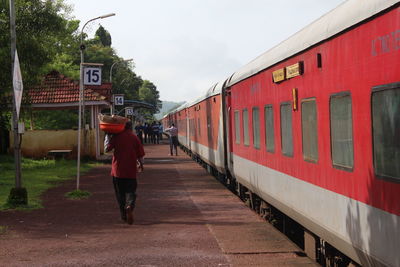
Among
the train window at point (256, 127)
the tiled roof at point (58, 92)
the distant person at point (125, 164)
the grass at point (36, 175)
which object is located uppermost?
the tiled roof at point (58, 92)

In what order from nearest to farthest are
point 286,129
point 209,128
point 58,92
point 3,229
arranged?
point 286,129
point 3,229
point 209,128
point 58,92

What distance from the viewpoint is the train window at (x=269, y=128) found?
10312 millimetres

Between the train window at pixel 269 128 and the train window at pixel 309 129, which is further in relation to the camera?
the train window at pixel 269 128

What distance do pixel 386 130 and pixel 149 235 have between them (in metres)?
5.51

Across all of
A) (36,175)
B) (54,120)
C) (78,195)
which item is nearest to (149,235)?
(78,195)

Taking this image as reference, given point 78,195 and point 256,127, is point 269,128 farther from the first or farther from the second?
point 78,195

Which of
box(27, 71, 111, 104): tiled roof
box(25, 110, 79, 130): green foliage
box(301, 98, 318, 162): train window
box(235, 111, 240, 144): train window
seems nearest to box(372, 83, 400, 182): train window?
box(301, 98, 318, 162): train window

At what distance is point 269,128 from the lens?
10.6 metres

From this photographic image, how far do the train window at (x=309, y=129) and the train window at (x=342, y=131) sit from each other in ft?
2.38

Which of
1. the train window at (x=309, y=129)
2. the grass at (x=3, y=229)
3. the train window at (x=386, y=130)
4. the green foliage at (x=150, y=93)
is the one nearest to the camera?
the train window at (x=386, y=130)

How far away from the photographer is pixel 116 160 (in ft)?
36.7

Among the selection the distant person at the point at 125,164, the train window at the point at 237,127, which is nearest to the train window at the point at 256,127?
the distant person at the point at 125,164

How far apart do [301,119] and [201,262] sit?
214 centimetres

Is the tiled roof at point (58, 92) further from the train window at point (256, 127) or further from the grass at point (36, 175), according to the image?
the train window at point (256, 127)
